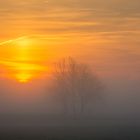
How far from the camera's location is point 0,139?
36.1m

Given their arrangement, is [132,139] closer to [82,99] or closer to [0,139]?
[0,139]

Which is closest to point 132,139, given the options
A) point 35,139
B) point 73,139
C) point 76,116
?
point 73,139

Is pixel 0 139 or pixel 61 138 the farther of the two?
pixel 61 138

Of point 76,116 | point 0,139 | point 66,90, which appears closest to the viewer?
point 0,139

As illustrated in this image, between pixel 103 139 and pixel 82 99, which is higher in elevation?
pixel 82 99

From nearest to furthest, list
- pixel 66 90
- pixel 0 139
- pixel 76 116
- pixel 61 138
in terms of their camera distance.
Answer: pixel 0 139 < pixel 61 138 < pixel 76 116 < pixel 66 90

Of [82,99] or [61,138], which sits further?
[82,99]

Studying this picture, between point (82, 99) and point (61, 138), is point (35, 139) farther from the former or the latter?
point (82, 99)

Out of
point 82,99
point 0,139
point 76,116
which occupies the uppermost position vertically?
point 82,99

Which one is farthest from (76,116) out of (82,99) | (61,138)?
(61,138)

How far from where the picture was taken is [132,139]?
36.7 meters

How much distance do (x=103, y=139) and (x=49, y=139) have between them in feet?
11.5

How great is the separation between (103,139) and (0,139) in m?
6.66

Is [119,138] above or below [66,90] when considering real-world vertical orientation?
→ below
